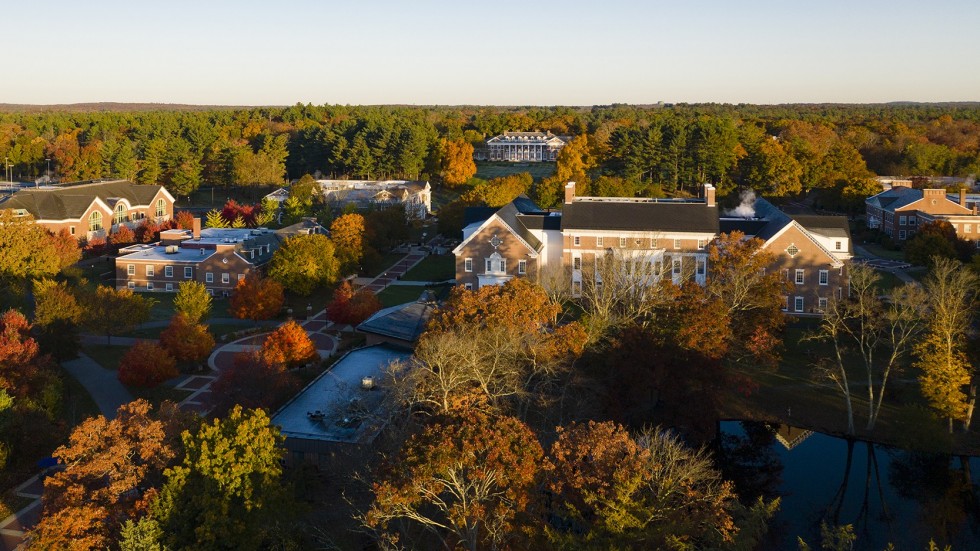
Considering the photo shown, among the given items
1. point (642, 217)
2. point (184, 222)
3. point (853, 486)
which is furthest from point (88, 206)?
point (853, 486)

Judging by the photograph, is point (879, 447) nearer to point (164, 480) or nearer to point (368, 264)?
point (164, 480)

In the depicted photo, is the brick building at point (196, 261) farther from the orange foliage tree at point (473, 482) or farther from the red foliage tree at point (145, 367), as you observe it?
the orange foliage tree at point (473, 482)

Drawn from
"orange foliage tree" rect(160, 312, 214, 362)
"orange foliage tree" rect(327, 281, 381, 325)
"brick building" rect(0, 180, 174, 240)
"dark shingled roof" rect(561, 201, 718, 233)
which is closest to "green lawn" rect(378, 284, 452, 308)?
"orange foliage tree" rect(327, 281, 381, 325)

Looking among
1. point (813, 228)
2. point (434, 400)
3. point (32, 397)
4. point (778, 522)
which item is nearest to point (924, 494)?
point (778, 522)

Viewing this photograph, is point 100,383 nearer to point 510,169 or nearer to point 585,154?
point 585,154

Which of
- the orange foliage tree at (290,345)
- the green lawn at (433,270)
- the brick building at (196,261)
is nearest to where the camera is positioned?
the orange foliage tree at (290,345)

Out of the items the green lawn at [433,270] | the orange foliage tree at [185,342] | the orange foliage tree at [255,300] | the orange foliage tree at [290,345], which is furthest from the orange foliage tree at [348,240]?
the orange foliage tree at [290,345]
